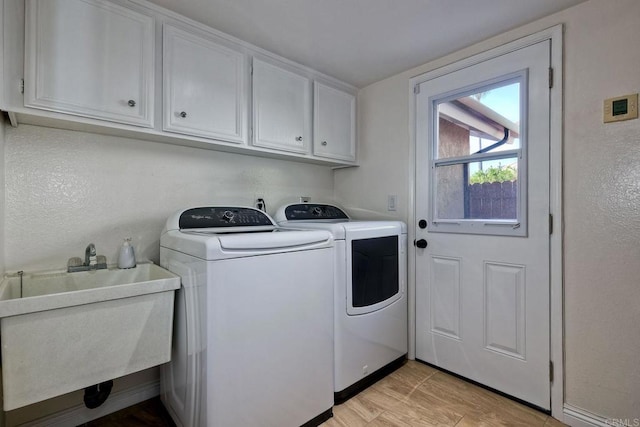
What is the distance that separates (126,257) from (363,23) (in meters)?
1.88

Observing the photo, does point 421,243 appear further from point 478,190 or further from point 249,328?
point 249,328

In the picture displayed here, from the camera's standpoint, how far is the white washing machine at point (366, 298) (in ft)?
5.85

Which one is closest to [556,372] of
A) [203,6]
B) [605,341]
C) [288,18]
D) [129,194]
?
[605,341]

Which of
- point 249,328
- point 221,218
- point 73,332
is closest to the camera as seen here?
point 73,332

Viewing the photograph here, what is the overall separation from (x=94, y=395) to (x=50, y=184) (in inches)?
41.9

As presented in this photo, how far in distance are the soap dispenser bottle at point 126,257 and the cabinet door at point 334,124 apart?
1.38m

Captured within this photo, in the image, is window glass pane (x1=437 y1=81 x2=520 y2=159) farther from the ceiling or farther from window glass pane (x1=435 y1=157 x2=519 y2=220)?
the ceiling

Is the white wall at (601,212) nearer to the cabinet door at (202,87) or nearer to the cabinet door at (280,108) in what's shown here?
the cabinet door at (280,108)

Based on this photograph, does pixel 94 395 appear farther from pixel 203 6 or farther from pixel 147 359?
pixel 203 6

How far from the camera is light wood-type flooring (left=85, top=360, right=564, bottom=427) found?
5.32 ft

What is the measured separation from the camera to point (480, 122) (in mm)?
1981

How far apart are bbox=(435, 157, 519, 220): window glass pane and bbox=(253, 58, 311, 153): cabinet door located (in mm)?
1046

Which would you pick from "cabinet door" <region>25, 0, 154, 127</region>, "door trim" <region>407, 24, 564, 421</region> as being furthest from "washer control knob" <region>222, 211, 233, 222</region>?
"door trim" <region>407, 24, 564, 421</region>

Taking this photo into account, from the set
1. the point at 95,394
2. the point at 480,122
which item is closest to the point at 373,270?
the point at 480,122
